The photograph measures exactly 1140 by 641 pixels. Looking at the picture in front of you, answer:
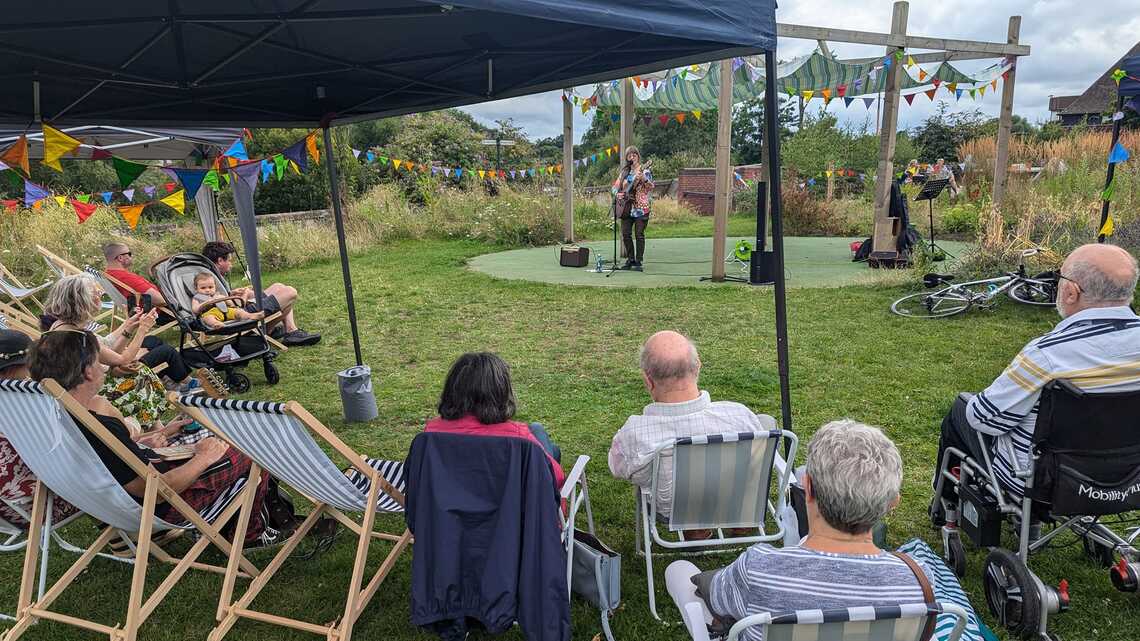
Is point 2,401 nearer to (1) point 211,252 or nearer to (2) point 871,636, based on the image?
(2) point 871,636

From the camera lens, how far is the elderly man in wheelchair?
2303 millimetres

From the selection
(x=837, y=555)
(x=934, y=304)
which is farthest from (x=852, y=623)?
(x=934, y=304)

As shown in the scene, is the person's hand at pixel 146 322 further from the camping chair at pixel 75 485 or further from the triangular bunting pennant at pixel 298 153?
the triangular bunting pennant at pixel 298 153

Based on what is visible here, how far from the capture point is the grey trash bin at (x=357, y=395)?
4746 millimetres

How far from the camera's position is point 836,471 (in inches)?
62.6

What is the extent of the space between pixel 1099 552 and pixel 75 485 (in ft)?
13.1

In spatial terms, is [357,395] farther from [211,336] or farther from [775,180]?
[775,180]

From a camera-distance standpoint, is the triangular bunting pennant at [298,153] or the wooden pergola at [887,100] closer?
the triangular bunting pennant at [298,153]

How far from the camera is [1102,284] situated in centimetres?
239

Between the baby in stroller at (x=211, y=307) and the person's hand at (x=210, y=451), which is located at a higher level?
the baby in stroller at (x=211, y=307)

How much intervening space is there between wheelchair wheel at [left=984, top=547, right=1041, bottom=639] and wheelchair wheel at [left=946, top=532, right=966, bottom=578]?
21 cm

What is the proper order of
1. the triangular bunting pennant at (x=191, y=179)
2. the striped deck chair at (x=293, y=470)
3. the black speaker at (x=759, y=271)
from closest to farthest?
the striped deck chair at (x=293, y=470) < the triangular bunting pennant at (x=191, y=179) < the black speaker at (x=759, y=271)

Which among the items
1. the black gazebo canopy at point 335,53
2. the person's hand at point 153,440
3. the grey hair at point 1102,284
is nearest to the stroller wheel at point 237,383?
the black gazebo canopy at point 335,53

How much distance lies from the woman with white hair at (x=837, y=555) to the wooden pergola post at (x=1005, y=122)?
34.2ft
